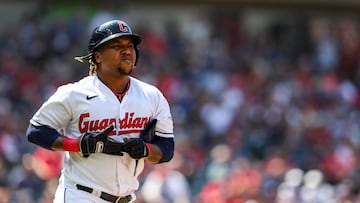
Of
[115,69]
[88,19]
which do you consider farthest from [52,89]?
[115,69]

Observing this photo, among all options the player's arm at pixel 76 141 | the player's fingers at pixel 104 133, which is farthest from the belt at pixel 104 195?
the player's fingers at pixel 104 133

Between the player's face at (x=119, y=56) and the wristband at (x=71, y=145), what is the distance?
0.50m

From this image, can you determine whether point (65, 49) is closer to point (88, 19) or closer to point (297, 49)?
point (88, 19)

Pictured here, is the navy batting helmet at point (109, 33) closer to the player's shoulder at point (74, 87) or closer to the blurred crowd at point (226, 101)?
the player's shoulder at point (74, 87)

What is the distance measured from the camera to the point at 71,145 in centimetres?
564

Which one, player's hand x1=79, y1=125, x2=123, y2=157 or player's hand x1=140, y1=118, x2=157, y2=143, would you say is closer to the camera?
player's hand x1=79, y1=125, x2=123, y2=157

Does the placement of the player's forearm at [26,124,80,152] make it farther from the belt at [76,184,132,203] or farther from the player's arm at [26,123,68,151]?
the belt at [76,184,132,203]

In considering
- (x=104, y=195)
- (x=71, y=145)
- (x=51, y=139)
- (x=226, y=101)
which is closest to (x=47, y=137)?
(x=51, y=139)

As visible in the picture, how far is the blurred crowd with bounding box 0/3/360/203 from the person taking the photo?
458 inches

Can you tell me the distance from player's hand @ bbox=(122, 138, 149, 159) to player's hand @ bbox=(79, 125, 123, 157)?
0.14 ft

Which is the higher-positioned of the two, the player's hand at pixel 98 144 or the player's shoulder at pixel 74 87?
the player's shoulder at pixel 74 87

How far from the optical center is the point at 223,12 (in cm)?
1812

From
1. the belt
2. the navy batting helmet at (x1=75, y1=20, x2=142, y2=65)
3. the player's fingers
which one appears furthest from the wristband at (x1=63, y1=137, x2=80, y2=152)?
the navy batting helmet at (x1=75, y1=20, x2=142, y2=65)

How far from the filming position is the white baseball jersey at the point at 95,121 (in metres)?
5.73
